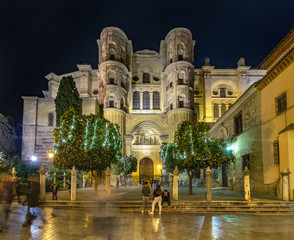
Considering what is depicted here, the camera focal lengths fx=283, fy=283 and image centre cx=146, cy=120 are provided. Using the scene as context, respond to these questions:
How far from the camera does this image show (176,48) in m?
42.3

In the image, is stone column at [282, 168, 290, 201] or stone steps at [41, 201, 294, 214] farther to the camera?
stone column at [282, 168, 290, 201]

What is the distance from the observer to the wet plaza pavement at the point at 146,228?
7922mm

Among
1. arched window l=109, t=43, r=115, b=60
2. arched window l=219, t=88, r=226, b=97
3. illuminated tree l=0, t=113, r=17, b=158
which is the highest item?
arched window l=109, t=43, r=115, b=60

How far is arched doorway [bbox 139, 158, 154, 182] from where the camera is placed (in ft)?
137

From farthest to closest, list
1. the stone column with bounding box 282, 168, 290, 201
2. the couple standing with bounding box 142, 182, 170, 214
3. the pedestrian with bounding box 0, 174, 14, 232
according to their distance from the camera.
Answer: the stone column with bounding box 282, 168, 290, 201, the couple standing with bounding box 142, 182, 170, 214, the pedestrian with bounding box 0, 174, 14, 232

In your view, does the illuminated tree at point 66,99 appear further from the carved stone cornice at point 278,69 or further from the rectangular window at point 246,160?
the carved stone cornice at point 278,69

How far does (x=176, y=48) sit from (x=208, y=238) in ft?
123

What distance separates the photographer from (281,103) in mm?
17000

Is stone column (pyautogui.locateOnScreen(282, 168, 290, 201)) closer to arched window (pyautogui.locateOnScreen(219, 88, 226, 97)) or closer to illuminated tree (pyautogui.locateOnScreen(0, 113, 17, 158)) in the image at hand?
arched window (pyautogui.locateOnScreen(219, 88, 226, 97))

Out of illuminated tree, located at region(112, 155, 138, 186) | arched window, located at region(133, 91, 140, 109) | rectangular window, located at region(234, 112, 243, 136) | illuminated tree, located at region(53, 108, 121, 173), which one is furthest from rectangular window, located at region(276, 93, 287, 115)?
arched window, located at region(133, 91, 140, 109)

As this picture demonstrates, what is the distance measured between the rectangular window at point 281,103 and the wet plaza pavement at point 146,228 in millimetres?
7680

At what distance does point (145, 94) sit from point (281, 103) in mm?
29760

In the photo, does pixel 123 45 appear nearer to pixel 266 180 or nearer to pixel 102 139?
pixel 102 139

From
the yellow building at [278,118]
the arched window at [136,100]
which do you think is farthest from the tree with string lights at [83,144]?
the arched window at [136,100]
